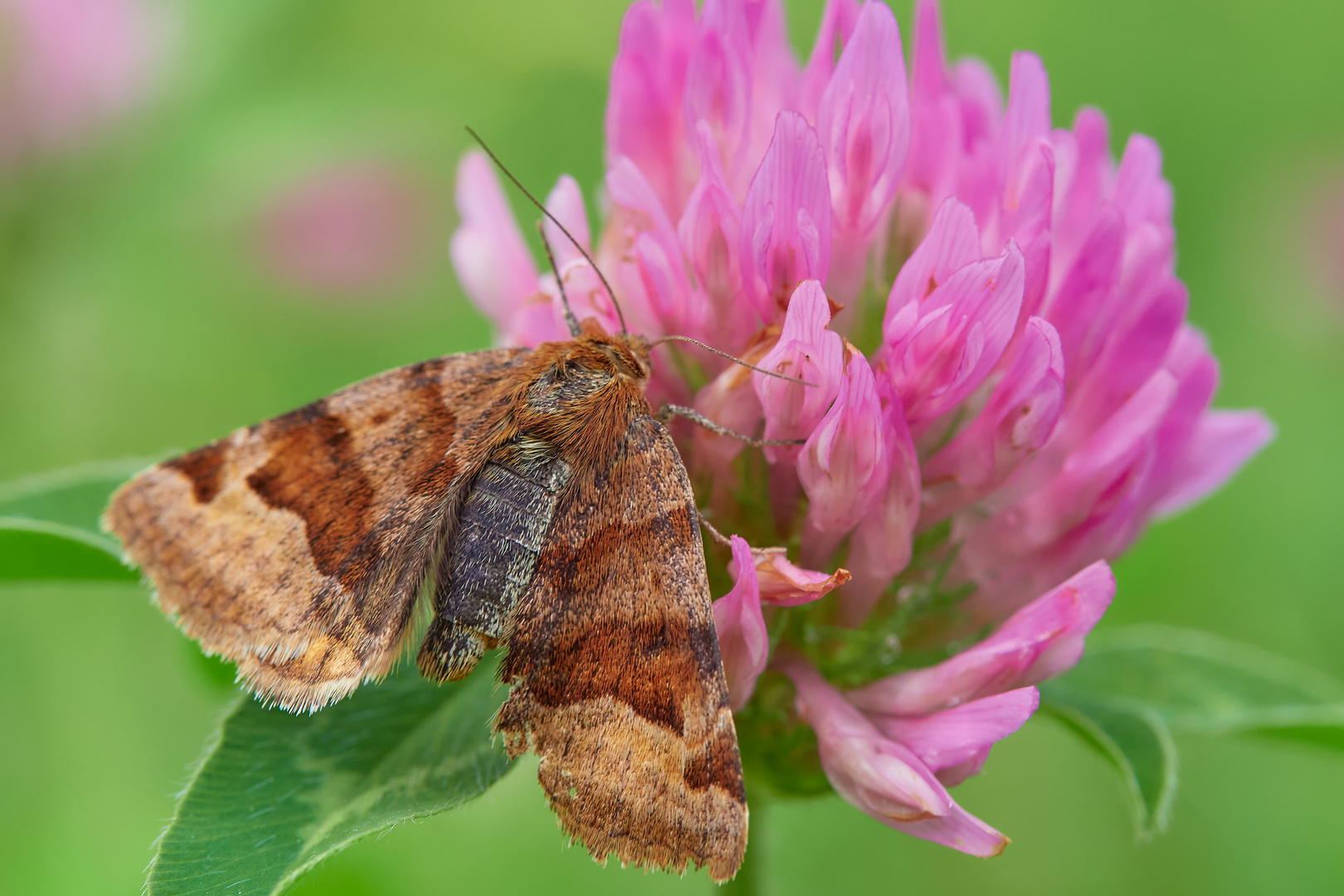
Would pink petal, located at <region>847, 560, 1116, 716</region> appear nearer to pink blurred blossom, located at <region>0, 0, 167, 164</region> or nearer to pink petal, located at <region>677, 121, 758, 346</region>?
pink petal, located at <region>677, 121, 758, 346</region>

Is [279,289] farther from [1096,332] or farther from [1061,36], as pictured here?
[1061,36]

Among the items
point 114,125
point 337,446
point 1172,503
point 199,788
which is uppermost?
point 114,125

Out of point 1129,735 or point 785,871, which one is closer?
point 1129,735

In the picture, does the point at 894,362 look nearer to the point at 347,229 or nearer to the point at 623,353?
the point at 623,353

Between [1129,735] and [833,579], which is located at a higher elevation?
[833,579]


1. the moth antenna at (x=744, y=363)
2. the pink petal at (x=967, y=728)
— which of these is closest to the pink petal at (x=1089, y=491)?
the pink petal at (x=967, y=728)

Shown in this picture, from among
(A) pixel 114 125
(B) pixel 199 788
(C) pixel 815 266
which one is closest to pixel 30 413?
(A) pixel 114 125

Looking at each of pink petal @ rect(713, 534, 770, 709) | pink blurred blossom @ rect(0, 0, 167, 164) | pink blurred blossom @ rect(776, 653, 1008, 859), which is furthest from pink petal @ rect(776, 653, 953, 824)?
pink blurred blossom @ rect(0, 0, 167, 164)
